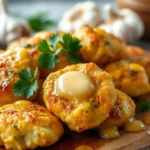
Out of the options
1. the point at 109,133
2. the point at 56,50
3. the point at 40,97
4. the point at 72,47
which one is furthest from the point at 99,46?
the point at 109,133

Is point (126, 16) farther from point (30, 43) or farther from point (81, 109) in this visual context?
point (81, 109)

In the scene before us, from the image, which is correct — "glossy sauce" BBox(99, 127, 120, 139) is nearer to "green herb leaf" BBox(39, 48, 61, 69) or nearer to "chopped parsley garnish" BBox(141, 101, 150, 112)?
"chopped parsley garnish" BBox(141, 101, 150, 112)

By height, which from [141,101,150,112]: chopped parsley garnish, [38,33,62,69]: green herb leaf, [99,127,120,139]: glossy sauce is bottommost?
[141,101,150,112]: chopped parsley garnish

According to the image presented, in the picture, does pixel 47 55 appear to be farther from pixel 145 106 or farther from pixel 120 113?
pixel 145 106

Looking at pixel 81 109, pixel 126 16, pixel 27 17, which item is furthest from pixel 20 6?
pixel 81 109

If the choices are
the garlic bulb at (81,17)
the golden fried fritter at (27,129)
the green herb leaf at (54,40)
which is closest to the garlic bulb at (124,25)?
the garlic bulb at (81,17)

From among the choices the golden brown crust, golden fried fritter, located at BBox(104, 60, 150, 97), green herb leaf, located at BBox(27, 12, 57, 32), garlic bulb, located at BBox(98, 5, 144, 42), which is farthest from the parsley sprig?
green herb leaf, located at BBox(27, 12, 57, 32)

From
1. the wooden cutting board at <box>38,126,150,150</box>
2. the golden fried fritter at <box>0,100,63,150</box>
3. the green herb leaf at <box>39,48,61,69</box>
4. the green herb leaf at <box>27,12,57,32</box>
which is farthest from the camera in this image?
the green herb leaf at <box>27,12,57,32</box>
